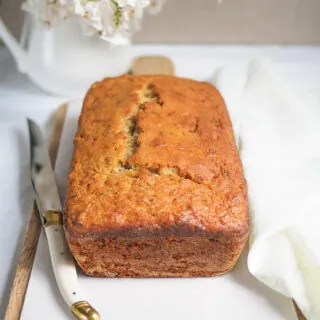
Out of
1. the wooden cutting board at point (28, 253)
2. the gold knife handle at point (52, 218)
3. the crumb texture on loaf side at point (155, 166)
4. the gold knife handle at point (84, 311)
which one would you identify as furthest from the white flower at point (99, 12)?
the gold knife handle at point (84, 311)

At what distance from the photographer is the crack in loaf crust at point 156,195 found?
1068 millimetres

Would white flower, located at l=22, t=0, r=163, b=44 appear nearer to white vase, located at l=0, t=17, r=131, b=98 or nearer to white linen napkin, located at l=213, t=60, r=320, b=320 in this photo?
white vase, located at l=0, t=17, r=131, b=98

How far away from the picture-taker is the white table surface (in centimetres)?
136

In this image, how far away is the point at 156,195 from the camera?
3.62 feet

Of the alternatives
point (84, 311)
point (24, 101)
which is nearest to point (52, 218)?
point (84, 311)

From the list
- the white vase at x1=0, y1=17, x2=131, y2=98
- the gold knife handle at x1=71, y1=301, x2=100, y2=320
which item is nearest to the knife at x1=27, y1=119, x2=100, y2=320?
the gold knife handle at x1=71, y1=301, x2=100, y2=320

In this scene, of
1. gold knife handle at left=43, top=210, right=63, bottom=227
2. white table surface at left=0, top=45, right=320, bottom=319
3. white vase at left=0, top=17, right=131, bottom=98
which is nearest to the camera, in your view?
gold knife handle at left=43, top=210, right=63, bottom=227

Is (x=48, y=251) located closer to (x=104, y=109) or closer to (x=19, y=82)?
(x=104, y=109)

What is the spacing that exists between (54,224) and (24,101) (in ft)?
2.29

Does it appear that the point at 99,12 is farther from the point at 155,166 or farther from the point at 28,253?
the point at 28,253

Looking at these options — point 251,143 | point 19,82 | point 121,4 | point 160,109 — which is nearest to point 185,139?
point 160,109

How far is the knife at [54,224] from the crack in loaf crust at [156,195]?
0.15 feet

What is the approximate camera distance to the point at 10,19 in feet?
6.20

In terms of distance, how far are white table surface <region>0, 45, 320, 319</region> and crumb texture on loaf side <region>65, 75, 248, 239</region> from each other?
0.28 m
